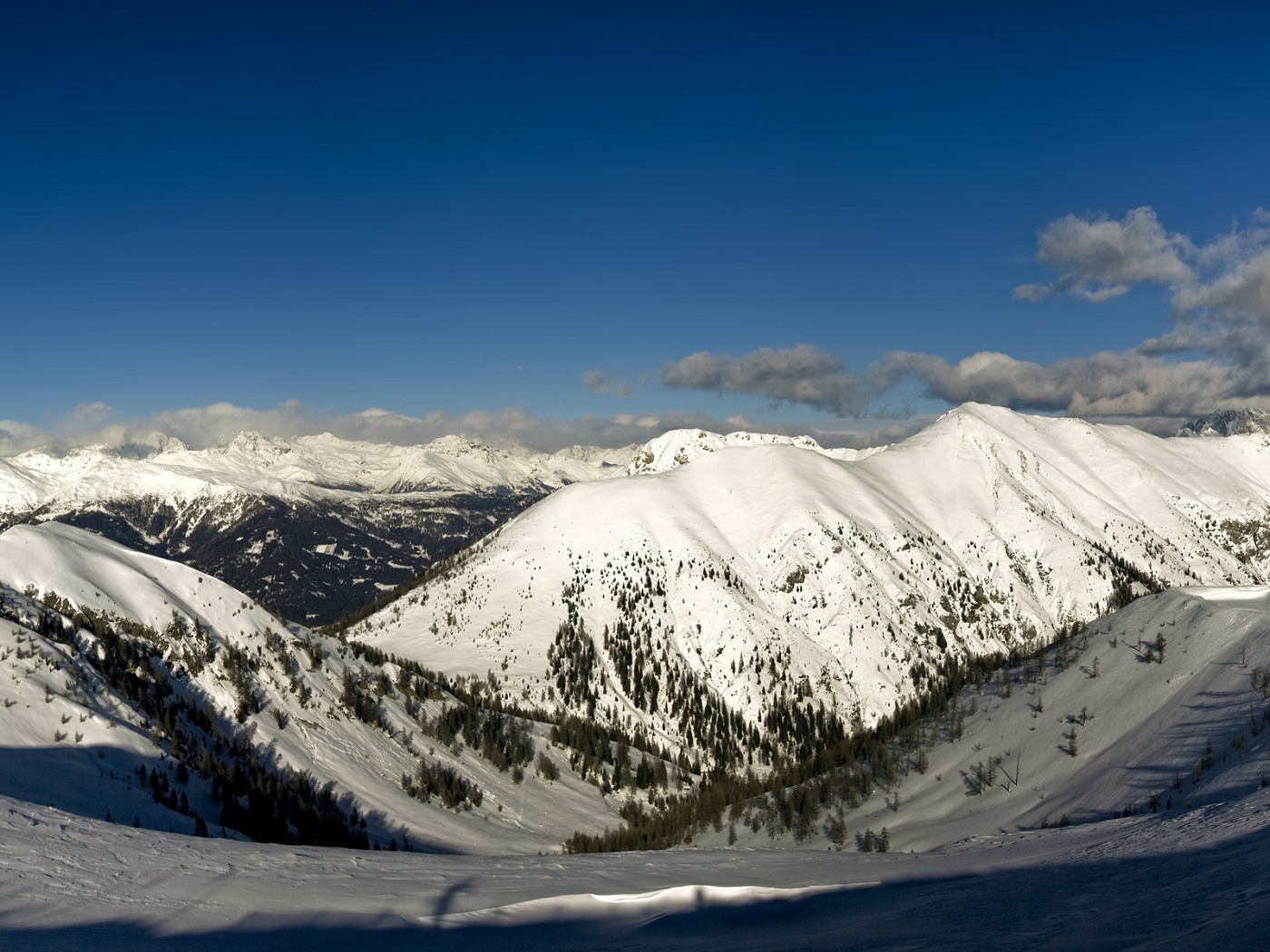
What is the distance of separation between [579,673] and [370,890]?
16700cm

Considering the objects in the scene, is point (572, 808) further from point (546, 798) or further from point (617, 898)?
point (617, 898)

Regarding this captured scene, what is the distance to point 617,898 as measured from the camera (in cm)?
1991

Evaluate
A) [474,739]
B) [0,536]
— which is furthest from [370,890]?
[0,536]

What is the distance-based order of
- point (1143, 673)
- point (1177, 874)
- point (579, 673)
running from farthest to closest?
point (579, 673), point (1143, 673), point (1177, 874)

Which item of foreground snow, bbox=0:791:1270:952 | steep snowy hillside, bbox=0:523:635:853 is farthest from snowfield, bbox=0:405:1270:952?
steep snowy hillside, bbox=0:523:635:853

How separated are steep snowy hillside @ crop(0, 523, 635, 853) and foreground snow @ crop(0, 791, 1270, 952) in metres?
27.4

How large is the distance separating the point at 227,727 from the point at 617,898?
214 ft

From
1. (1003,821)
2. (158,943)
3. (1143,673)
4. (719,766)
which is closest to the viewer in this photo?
(158,943)

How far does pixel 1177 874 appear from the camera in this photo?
664 inches

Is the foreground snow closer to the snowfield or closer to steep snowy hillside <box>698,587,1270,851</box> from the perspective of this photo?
the snowfield

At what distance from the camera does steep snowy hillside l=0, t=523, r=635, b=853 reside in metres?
49.2

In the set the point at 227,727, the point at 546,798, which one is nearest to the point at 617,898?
the point at 227,727

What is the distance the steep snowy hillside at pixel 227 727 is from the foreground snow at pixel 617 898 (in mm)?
27360

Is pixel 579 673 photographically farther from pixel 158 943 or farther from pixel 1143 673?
pixel 158 943
